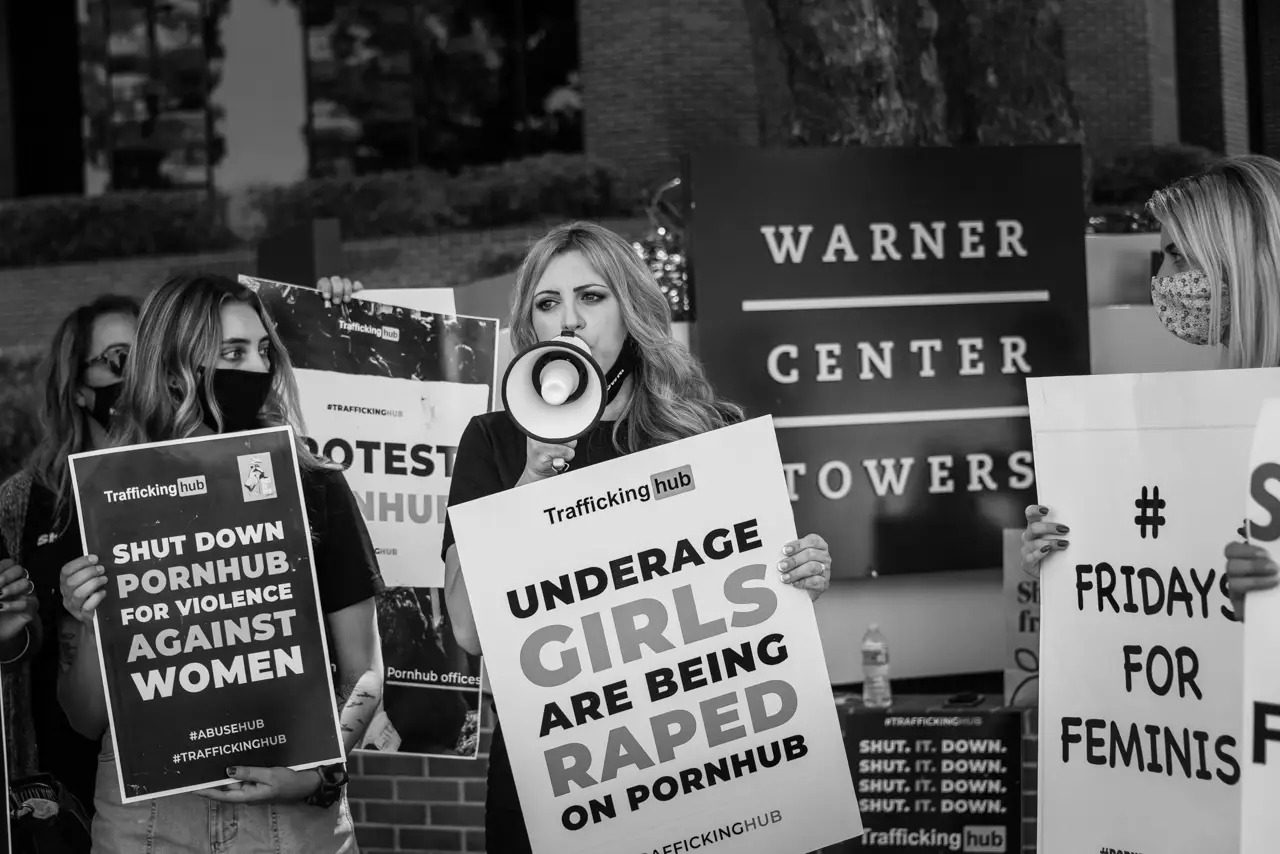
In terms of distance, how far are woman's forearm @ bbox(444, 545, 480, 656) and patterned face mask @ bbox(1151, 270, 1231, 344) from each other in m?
1.27

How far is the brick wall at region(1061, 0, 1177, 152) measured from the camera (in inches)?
288

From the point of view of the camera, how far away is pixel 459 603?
95.6 inches

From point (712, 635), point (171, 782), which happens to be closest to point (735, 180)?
point (712, 635)

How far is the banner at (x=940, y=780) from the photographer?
13.7 feet

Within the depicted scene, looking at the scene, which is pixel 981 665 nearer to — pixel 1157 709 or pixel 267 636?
pixel 1157 709

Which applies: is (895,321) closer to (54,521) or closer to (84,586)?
(54,521)

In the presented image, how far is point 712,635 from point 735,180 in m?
2.31

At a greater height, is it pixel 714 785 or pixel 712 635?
pixel 712 635

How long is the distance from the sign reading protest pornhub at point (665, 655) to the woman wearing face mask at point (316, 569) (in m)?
0.32

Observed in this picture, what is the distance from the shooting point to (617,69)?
14.9m

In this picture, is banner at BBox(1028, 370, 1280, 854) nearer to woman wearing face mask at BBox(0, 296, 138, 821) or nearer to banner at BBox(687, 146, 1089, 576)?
woman wearing face mask at BBox(0, 296, 138, 821)

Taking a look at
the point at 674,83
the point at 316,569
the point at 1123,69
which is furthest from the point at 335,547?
the point at 674,83

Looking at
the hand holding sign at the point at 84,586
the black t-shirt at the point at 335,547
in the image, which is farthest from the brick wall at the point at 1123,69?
the hand holding sign at the point at 84,586

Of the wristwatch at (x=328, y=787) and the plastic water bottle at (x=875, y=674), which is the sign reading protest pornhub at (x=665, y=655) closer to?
the wristwatch at (x=328, y=787)
